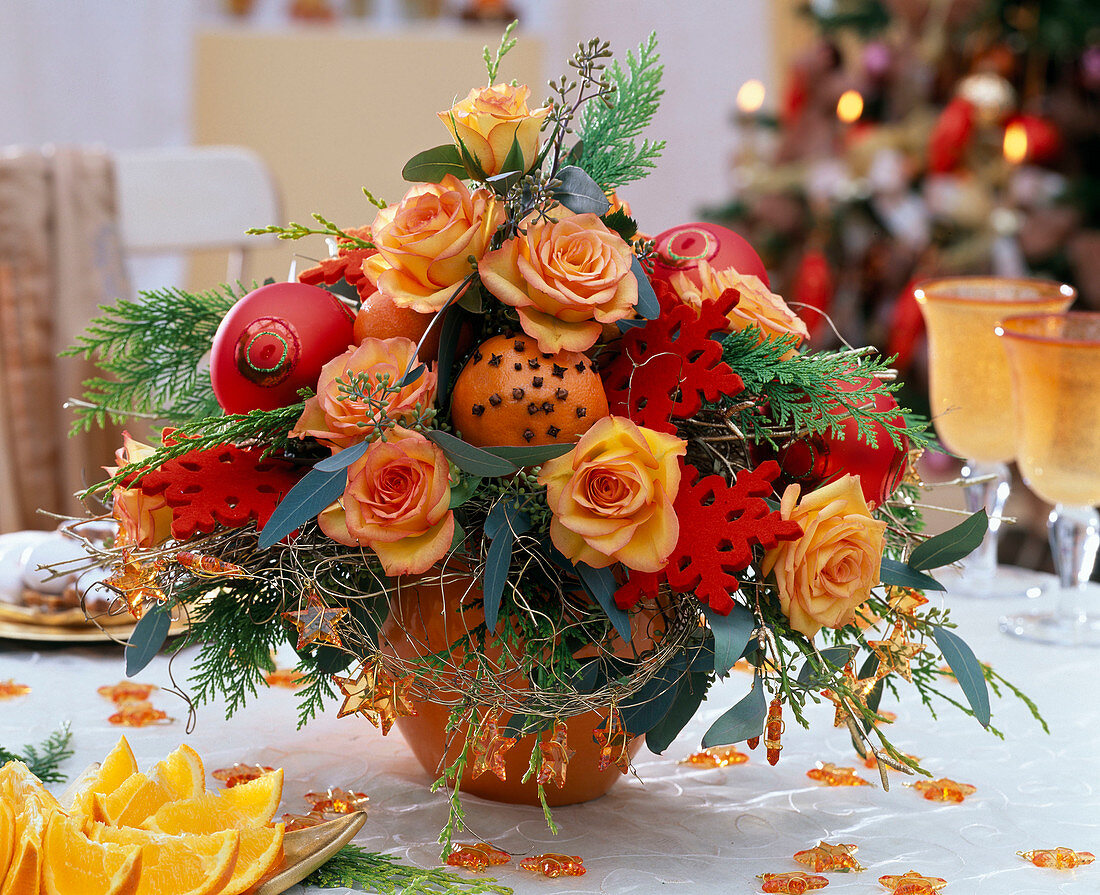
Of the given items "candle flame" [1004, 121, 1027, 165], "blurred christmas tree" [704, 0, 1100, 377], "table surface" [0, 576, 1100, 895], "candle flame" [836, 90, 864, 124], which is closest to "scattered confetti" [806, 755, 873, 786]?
"table surface" [0, 576, 1100, 895]

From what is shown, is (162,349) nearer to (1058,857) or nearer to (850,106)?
(1058,857)

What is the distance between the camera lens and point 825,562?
Result: 0.54m

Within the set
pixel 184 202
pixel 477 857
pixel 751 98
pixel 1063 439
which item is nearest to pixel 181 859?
pixel 477 857

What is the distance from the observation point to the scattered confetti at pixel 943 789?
646 mm

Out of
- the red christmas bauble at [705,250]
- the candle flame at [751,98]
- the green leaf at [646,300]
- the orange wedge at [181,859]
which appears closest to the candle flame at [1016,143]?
the candle flame at [751,98]

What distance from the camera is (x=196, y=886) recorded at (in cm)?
47

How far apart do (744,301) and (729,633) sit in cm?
19

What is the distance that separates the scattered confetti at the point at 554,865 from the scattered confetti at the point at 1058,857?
21 cm

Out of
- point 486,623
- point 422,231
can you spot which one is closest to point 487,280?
point 422,231

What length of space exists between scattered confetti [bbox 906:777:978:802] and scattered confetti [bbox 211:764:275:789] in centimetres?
35

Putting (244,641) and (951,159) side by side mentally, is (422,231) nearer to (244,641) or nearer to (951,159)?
(244,641)

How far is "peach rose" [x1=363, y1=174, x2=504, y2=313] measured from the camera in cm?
55

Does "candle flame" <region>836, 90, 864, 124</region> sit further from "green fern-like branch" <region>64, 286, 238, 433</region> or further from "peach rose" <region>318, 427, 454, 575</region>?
"peach rose" <region>318, 427, 454, 575</region>

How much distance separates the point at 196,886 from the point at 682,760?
316mm
